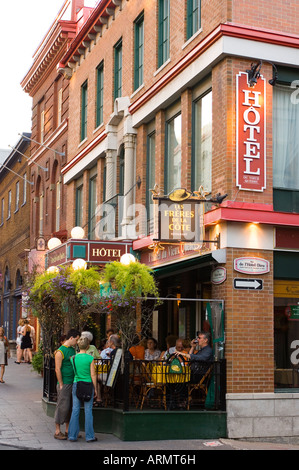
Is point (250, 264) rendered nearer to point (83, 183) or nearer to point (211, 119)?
point (211, 119)

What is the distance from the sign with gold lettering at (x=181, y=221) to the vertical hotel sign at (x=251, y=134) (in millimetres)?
1012

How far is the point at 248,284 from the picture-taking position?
13531mm

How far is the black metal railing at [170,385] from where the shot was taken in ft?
42.9

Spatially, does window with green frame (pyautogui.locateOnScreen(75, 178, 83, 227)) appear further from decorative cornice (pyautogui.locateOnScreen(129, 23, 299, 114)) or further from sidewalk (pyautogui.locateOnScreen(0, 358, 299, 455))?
decorative cornice (pyautogui.locateOnScreen(129, 23, 299, 114))

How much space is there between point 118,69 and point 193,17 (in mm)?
5686

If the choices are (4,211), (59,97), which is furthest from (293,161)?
(4,211)

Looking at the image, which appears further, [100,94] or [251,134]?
[100,94]

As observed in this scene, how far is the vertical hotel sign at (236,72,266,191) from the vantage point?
13682 millimetres

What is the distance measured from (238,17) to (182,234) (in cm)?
431

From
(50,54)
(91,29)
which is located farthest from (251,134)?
(50,54)

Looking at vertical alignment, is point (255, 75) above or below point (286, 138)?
above

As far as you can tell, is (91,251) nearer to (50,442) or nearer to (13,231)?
(50,442)

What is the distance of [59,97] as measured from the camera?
3025 cm

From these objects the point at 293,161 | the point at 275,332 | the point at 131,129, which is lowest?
the point at 275,332
